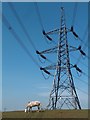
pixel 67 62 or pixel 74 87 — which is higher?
pixel 67 62

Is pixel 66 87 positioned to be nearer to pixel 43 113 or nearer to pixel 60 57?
pixel 60 57

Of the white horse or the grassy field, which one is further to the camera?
the white horse

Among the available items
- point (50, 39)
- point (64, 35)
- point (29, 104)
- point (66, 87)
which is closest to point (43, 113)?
point (29, 104)

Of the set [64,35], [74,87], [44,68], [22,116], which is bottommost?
[22,116]

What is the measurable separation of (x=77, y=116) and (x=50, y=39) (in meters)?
16.4

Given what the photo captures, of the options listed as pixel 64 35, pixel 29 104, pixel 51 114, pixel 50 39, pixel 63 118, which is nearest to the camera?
pixel 63 118

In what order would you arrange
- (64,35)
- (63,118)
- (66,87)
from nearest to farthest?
(63,118), (66,87), (64,35)

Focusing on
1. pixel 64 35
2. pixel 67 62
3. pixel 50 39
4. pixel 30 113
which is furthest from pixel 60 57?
pixel 30 113

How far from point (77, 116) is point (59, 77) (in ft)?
27.0

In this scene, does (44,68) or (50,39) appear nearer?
(44,68)

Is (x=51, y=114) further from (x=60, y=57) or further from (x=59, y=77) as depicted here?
(x=60, y=57)

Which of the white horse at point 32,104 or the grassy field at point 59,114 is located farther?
the white horse at point 32,104

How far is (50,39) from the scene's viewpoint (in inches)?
1184

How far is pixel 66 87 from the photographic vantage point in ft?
73.9
